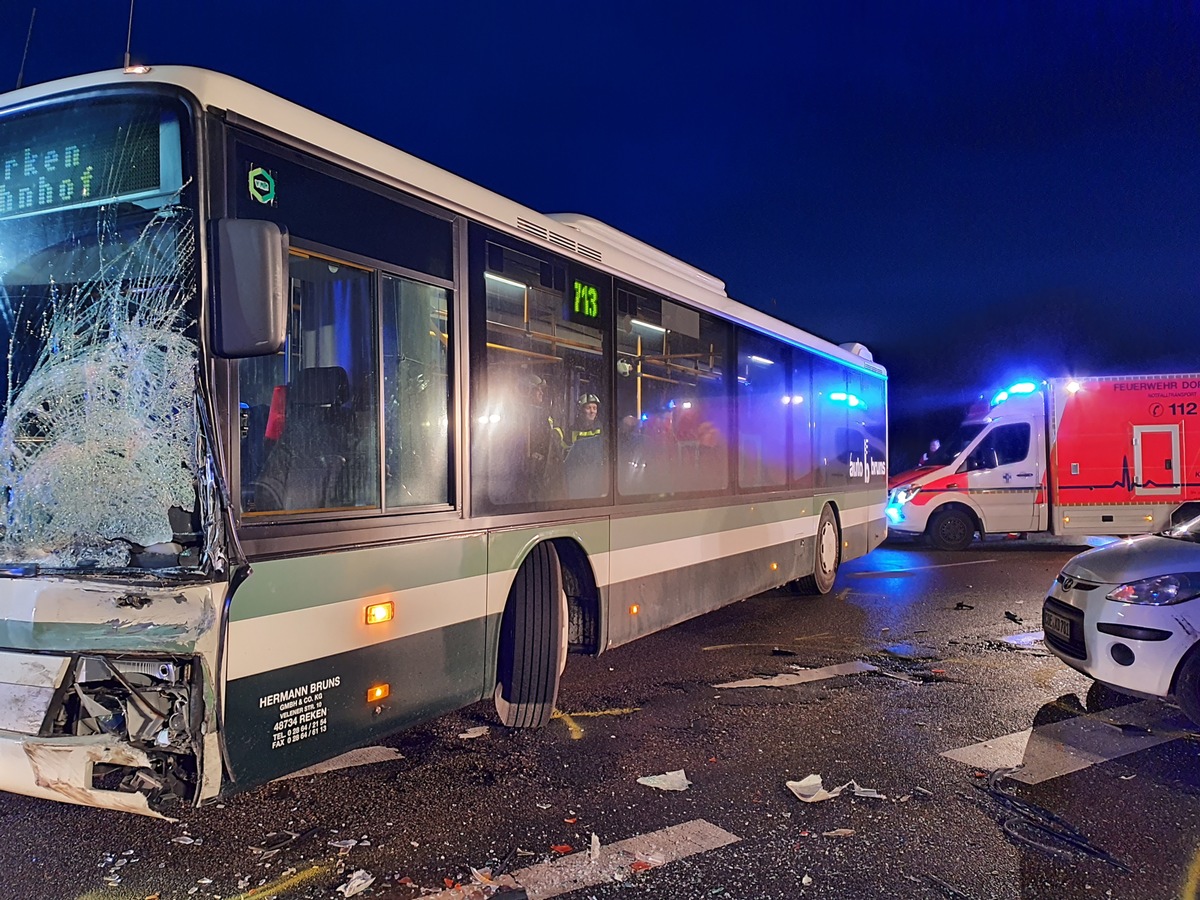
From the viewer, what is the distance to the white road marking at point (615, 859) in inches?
137

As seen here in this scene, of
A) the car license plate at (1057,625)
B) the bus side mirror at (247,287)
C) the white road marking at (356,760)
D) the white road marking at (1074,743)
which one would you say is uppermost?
the bus side mirror at (247,287)

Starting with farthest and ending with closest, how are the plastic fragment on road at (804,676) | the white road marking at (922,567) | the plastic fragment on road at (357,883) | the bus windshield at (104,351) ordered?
the white road marking at (922,567), the plastic fragment on road at (804,676), the plastic fragment on road at (357,883), the bus windshield at (104,351)

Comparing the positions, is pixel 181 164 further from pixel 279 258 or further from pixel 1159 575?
pixel 1159 575

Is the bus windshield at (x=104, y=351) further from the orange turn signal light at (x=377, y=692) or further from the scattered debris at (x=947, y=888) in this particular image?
the scattered debris at (x=947, y=888)

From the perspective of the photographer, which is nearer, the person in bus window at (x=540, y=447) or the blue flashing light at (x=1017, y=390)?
the person in bus window at (x=540, y=447)

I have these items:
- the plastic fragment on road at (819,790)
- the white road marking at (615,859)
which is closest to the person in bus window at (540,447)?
the white road marking at (615,859)

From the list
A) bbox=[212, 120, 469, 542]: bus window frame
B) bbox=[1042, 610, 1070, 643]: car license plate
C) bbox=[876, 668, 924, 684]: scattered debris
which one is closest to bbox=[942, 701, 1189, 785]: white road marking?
bbox=[1042, 610, 1070, 643]: car license plate

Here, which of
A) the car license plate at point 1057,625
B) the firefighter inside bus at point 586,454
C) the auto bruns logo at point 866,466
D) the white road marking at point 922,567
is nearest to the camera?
the firefighter inside bus at point 586,454

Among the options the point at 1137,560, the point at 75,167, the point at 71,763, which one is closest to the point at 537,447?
the point at 75,167

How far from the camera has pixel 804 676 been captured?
22.3ft

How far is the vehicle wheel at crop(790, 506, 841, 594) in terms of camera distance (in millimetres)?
10180

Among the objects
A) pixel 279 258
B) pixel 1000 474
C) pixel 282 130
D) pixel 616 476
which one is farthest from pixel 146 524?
pixel 1000 474

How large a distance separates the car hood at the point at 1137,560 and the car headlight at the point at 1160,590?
43 mm

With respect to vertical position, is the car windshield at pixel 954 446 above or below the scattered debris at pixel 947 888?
above
